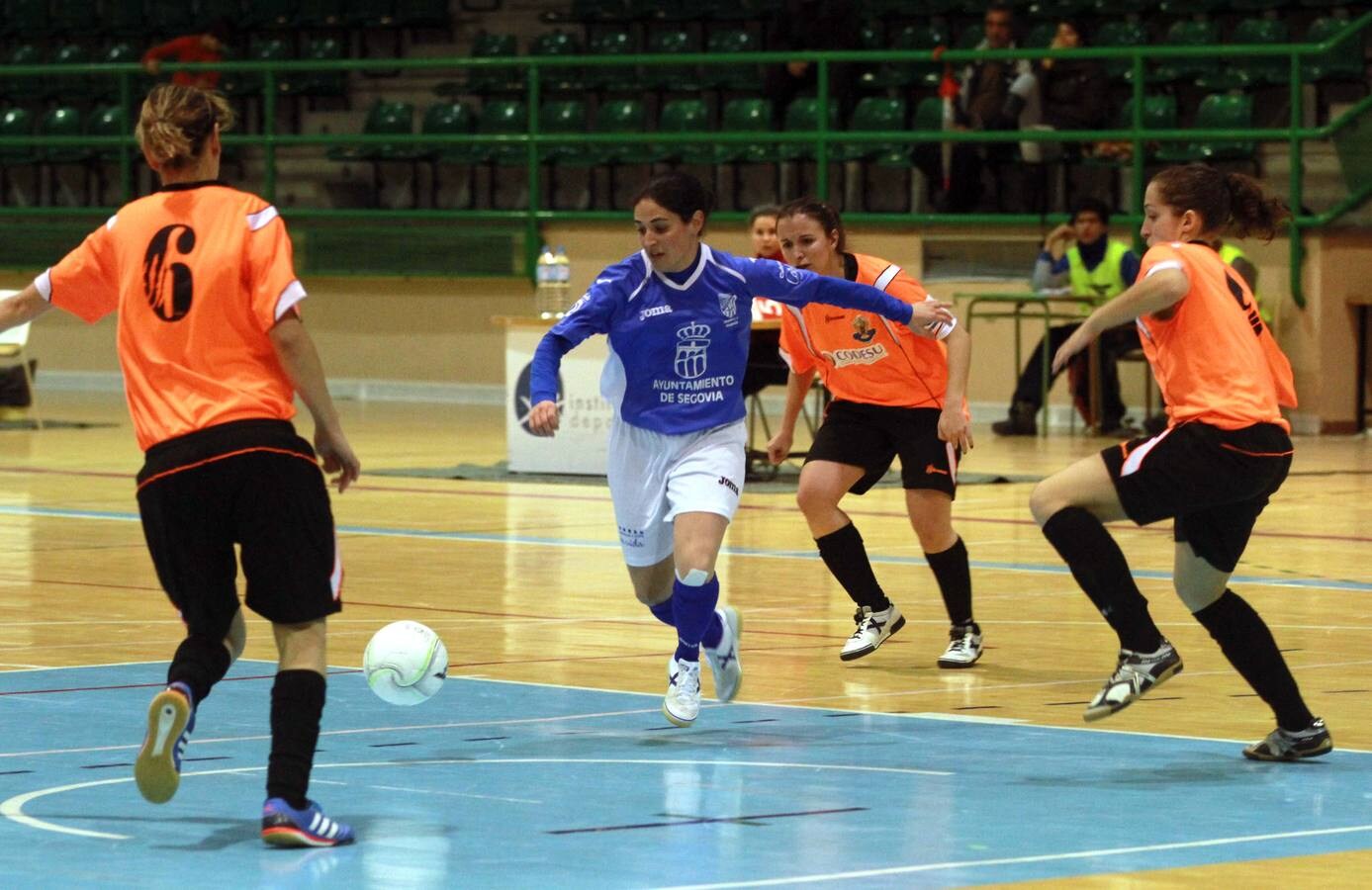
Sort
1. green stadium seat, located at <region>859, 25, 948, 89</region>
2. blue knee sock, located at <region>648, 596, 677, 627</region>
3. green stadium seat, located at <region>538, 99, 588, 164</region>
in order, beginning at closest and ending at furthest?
1. blue knee sock, located at <region>648, 596, 677, 627</region>
2. green stadium seat, located at <region>859, 25, 948, 89</region>
3. green stadium seat, located at <region>538, 99, 588, 164</region>

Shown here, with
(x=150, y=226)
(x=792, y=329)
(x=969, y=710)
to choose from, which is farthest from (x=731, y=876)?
(x=792, y=329)

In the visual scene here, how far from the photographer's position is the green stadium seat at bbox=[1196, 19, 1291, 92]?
66.9ft

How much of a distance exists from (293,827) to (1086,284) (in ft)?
49.5

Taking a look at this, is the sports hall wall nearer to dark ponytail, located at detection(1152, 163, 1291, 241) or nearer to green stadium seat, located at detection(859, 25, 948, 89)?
green stadium seat, located at detection(859, 25, 948, 89)

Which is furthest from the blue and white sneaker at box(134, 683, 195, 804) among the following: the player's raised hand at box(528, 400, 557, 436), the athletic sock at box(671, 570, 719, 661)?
the athletic sock at box(671, 570, 719, 661)

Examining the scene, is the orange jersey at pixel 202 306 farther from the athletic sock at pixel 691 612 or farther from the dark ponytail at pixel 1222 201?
A: the dark ponytail at pixel 1222 201

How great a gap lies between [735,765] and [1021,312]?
14.2m

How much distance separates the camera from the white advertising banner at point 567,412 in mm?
15992

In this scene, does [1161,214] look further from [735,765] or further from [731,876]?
[731,876]

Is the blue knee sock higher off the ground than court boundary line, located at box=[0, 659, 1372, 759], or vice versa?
the blue knee sock

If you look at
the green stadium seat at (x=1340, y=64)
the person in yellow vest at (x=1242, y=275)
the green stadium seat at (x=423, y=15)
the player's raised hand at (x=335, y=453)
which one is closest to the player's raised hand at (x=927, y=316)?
the player's raised hand at (x=335, y=453)

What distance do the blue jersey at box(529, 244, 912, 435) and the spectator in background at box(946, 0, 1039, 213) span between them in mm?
13811

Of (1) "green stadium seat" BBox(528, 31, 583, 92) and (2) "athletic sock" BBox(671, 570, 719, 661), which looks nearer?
(2) "athletic sock" BBox(671, 570, 719, 661)

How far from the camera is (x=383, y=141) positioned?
24328 mm
